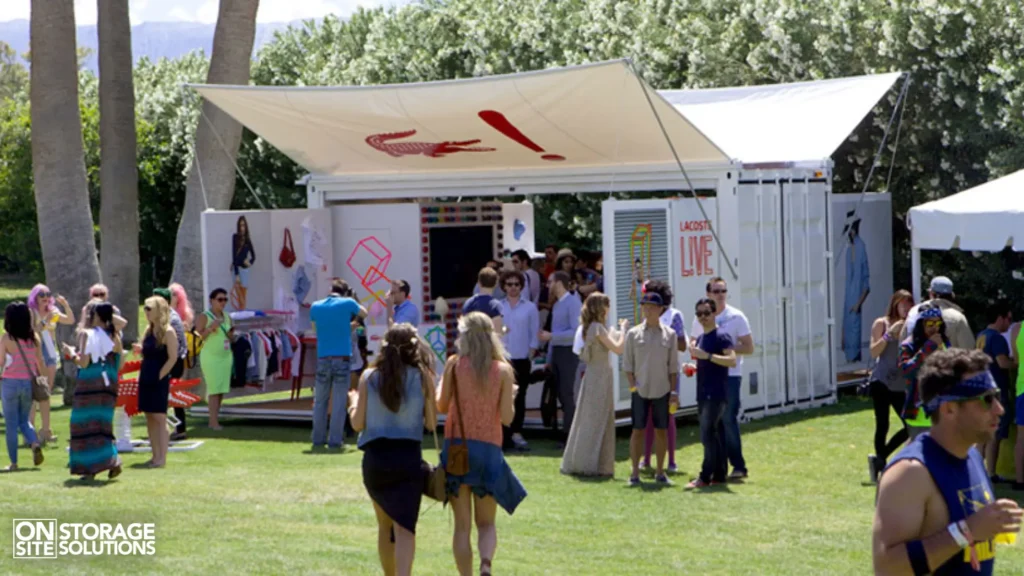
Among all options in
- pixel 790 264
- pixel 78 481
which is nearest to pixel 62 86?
pixel 78 481

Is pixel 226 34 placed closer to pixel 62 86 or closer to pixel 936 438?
pixel 62 86

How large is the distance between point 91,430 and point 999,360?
7.00 metres

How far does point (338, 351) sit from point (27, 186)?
29.4 m

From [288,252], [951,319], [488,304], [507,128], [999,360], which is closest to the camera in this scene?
[951,319]

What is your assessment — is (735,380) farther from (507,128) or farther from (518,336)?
(507,128)

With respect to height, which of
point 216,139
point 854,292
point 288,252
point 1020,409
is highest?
point 216,139

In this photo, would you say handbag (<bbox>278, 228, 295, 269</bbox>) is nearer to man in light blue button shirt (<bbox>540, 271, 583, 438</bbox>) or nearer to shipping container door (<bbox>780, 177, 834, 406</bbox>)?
man in light blue button shirt (<bbox>540, 271, 583, 438</bbox>)

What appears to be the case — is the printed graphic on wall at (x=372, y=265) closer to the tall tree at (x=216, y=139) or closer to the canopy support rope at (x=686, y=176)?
the tall tree at (x=216, y=139)

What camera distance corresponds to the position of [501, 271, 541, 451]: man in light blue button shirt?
12.8 metres

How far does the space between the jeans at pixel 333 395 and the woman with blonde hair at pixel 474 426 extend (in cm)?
588

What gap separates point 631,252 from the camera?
13141 mm

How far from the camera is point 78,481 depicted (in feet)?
37.0

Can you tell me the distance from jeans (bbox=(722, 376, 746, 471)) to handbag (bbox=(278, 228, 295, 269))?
6.61m

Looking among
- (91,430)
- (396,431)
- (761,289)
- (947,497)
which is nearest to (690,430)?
(761,289)
